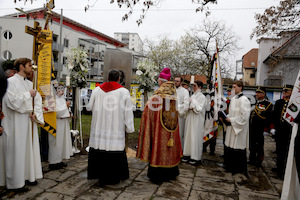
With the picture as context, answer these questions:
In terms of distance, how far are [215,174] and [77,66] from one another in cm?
453

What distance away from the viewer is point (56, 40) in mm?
33000

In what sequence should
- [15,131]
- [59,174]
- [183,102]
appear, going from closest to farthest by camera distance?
[15,131]
[59,174]
[183,102]

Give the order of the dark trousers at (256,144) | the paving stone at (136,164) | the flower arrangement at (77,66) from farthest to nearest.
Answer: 1. the flower arrangement at (77,66)
2. the dark trousers at (256,144)
3. the paving stone at (136,164)

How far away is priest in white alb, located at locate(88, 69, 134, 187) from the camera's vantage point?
161 inches

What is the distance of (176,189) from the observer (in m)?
4.11

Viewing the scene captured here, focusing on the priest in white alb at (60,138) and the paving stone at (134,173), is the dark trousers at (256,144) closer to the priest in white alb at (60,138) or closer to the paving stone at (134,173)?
the paving stone at (134,173)

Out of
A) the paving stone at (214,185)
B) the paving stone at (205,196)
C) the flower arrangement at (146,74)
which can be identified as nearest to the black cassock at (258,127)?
the paving stone at (214,185)

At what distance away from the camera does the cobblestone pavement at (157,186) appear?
3748 mm

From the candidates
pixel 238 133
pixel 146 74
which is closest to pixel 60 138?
pixel 238 133

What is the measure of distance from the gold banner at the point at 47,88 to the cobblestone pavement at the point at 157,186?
98 cm

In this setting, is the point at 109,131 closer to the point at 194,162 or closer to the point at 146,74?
the point at 194,162

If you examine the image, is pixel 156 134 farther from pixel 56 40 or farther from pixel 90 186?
pixel 56 40

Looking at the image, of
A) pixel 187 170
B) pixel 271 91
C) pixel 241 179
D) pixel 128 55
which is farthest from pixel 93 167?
pixel 271 91

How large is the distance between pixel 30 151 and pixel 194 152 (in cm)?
367
